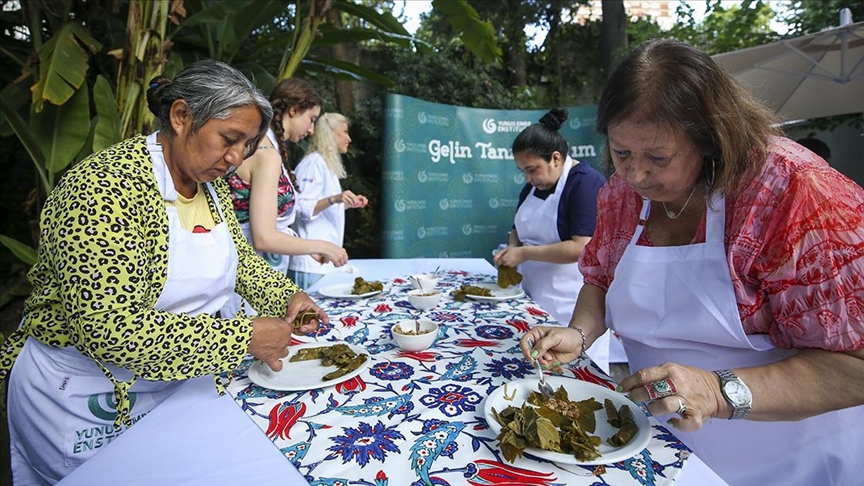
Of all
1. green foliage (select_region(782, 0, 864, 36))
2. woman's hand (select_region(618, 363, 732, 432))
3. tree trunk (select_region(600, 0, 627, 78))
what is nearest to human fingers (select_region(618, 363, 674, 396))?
woman's hand (select_region(618, 363, 732, 432))

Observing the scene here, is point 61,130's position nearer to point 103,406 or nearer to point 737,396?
point 103,406

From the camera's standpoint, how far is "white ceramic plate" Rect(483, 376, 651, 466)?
89 cm

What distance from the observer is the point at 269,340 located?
4.23 ft

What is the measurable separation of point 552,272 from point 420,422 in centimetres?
232

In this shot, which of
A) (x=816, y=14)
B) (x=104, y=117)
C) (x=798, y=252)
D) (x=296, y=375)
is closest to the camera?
(x=798, y=252)

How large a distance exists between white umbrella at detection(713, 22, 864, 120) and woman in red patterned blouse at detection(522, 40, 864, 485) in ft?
15.4

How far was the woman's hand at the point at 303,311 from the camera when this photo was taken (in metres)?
1.68

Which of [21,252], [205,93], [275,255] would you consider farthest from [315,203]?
[205,93]

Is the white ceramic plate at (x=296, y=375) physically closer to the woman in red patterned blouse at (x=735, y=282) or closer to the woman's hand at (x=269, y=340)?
the woman's hand at (x=269, y=340)

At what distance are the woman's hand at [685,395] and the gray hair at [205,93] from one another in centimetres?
134

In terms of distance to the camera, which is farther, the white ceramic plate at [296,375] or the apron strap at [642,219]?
the apron strap at [642,219]

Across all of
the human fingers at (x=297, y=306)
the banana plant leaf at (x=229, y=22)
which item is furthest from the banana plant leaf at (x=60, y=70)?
the human fingers at (x=297, y=306)

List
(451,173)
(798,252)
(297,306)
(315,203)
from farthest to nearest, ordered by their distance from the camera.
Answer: (451,173) → (315,203) → (297,306) → (798,252)

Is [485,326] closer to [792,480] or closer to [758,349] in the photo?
[758,349]
